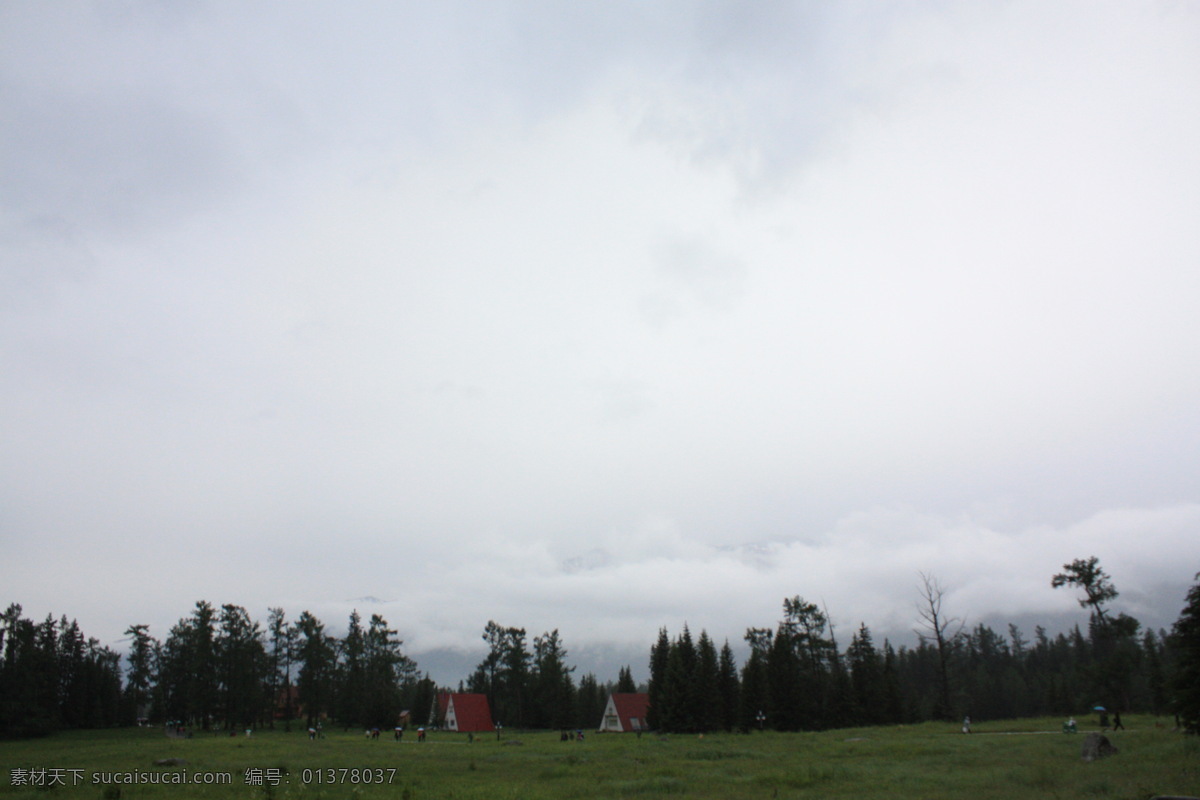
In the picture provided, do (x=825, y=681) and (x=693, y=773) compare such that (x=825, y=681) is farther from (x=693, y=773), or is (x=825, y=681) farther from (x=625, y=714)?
(x=693, y=773)

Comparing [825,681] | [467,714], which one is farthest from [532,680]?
[825,681]

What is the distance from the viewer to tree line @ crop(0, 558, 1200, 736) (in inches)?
2763

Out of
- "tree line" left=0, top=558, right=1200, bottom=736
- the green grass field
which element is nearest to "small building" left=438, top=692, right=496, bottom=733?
"tree line" left=0, top=558, right=1200, bottom=736

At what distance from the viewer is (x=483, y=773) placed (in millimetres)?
30891

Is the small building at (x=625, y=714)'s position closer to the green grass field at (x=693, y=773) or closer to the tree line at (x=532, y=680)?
the tree line at (x=532, y=680)

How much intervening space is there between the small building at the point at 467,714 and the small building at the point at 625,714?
54.5 feet

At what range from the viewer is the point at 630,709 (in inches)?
3521

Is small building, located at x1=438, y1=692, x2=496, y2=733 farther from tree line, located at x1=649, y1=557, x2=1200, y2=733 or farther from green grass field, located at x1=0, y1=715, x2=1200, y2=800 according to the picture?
green grass field, located at x1=0, y1=715, x2=1200, y2=800

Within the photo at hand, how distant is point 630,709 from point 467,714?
21939 millimetres

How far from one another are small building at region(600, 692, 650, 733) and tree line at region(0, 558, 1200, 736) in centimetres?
568

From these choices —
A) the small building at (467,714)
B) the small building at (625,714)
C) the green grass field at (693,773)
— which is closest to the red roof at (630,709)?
the small building at (625,714)

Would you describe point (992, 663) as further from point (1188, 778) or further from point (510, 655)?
point (1188, 778)

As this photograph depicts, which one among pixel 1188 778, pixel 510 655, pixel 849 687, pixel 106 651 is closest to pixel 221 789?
pixel 1188 778

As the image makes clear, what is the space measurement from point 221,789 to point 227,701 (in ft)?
250
